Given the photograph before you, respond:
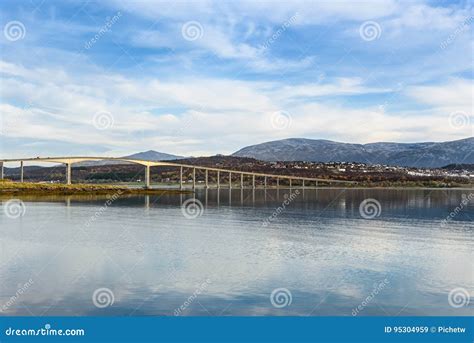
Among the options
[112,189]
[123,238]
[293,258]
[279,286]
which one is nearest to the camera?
[279,286]

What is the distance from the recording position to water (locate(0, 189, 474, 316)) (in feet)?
55.1

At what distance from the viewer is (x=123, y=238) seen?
32312 mm

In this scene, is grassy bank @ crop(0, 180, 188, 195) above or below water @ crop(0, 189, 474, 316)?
above

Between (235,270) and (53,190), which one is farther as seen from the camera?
(53,190)

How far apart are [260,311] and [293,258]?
9056 mm

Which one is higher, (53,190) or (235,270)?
(53,190)

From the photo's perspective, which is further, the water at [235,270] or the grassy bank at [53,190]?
the grassy bank at [53,190]

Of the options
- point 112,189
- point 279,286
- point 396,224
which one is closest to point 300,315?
point 279,286

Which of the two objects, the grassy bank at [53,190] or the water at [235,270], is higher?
the grassy bank at [53,190]

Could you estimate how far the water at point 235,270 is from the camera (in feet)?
55.1

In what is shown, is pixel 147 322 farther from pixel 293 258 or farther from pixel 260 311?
pixel 293 258

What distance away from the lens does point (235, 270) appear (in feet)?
72.3

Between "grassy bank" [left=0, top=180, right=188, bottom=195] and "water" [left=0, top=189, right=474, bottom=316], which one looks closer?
"water" [left=0, top=189, right=474, bottom=316]

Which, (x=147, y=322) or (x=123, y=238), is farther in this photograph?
(x=123, y=238)
